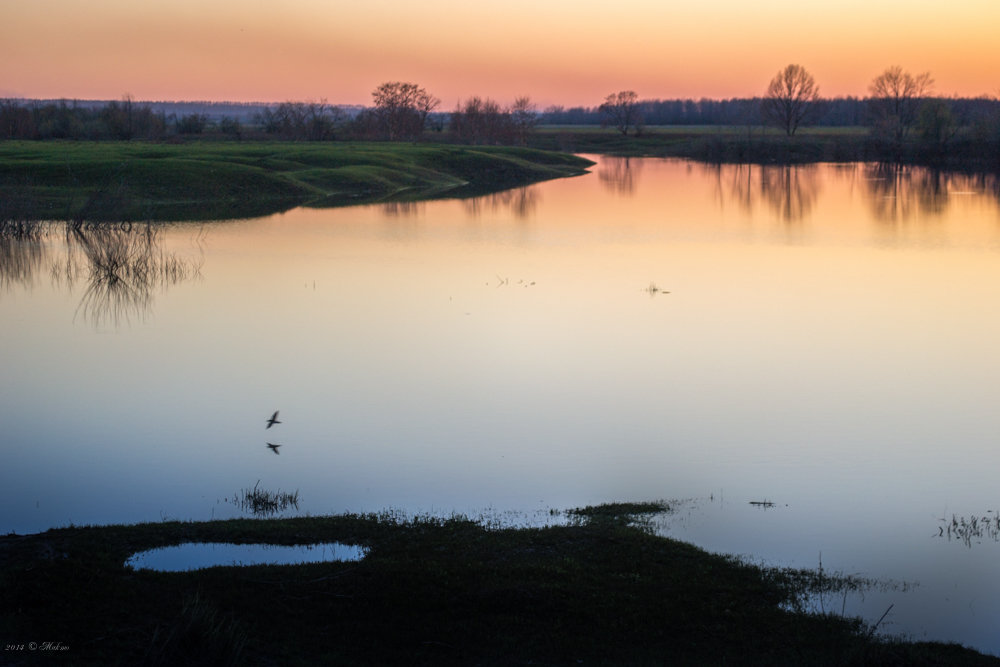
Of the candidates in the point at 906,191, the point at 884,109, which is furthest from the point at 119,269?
the point at 884,109

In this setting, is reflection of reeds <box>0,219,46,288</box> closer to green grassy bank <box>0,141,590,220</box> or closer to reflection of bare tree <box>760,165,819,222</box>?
green grassy bank <box>0,141,590,220</box>

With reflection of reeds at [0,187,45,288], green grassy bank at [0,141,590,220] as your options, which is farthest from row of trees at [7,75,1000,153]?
reflection of reeds at [0,187,45,288]

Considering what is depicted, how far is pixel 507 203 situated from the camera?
45938 mm

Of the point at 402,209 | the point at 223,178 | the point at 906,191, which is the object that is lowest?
the point at 402,209

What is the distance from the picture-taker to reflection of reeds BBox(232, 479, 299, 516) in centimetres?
990

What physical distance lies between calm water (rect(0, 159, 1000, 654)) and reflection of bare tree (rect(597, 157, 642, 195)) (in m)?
25.2

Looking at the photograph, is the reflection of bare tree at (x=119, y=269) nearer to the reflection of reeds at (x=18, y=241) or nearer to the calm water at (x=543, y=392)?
the calm water at (x=543, y=392)

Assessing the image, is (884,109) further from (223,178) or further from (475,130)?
(223,178)

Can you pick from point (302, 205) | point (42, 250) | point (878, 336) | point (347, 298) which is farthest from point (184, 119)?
point (878, 336)

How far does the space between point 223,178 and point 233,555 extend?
3835 centimetres

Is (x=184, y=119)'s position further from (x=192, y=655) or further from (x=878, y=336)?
(x=192, y=655)

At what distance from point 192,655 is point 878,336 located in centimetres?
1479

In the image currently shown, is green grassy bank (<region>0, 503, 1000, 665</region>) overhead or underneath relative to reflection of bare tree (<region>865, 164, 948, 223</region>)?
underneath

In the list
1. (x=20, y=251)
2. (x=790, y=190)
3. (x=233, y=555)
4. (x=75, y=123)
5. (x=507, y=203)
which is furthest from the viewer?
(x=75, y=123)
